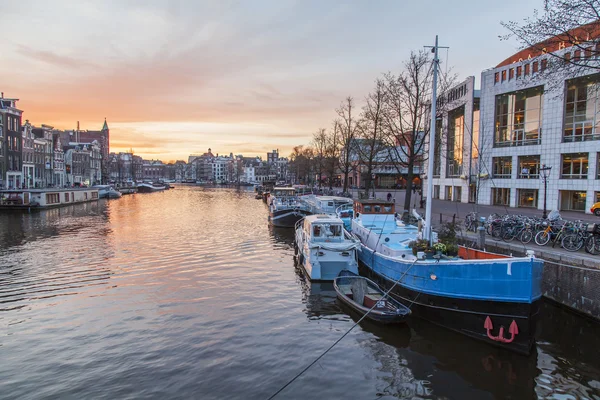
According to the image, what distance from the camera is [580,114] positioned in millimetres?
35656

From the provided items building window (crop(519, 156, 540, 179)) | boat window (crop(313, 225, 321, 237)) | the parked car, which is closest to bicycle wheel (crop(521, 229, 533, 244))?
boat window (crop(313, 225, 321, 237))

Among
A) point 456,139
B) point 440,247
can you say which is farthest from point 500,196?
point 440,247

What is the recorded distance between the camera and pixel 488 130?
44438 millimetres

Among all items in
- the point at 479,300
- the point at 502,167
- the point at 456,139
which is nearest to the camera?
the point at 479,300

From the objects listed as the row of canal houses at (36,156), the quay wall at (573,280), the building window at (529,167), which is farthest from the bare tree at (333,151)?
the row of canal houses at (36,156)

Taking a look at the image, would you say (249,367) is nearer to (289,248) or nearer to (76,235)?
(289,248)

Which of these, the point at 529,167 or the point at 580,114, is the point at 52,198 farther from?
the point at 580,114

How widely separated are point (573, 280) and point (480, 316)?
16.0 feet

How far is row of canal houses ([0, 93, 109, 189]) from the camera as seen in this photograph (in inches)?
2675

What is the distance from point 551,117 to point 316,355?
36873 millimetres

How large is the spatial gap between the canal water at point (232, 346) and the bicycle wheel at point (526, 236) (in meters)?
4.62

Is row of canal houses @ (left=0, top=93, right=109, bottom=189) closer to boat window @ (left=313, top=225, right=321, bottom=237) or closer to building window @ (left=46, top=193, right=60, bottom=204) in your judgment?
building window @ (left=46, top=193, right=60, bottom=204)

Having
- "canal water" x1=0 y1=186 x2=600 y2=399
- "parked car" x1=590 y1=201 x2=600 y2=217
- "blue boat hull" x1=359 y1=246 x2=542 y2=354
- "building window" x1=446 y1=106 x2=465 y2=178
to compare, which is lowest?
"canal water" x1=0 y1=186 x2=600 y2=399

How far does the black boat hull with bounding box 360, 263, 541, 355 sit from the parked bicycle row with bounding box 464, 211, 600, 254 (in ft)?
22.8
